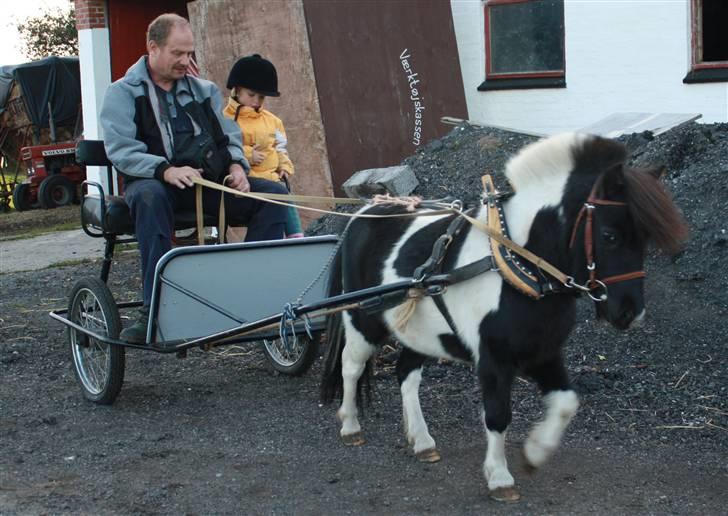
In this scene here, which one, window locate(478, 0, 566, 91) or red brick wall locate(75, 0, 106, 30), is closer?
window locate(478, 0, 566, 91)

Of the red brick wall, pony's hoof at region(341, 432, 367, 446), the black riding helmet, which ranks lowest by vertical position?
pony's hoof at region(341, 432, 367, 446)

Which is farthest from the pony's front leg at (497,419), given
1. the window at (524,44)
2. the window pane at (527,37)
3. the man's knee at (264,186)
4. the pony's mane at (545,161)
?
the window pane at (527,37)

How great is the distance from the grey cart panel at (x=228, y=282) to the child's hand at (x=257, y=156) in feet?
4.61

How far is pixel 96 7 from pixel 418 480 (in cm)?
1158

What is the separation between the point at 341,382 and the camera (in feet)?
17.2

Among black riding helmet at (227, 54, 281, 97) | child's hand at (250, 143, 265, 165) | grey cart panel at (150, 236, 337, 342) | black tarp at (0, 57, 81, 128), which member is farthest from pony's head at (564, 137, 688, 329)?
black tarp at (0, 57, 81, 128)

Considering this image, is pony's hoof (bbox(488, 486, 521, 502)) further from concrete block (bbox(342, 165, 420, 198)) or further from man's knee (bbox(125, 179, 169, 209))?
concrete block (bbox(342, 165, 420, 198))

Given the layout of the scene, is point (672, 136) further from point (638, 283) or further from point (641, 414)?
point (638, 283)

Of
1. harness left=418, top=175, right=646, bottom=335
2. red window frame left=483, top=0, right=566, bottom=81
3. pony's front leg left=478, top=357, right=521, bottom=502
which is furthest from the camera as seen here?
red window frame left=483, top=0, right=566, bottom=81

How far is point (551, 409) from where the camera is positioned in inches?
162

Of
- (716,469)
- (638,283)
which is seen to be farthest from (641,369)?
(638,283)

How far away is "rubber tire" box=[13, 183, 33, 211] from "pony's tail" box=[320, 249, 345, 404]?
15231mm

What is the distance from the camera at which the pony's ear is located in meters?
3.68

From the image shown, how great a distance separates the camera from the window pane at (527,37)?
10719 mm
